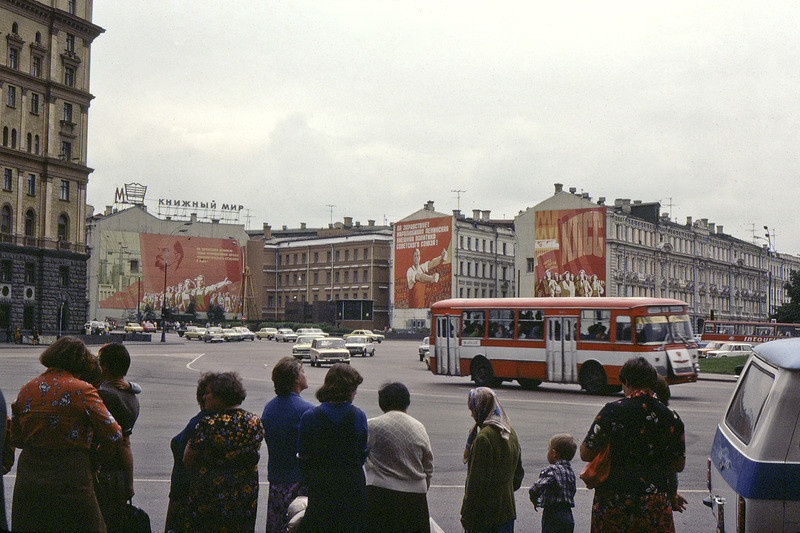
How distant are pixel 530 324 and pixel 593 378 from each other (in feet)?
8.49

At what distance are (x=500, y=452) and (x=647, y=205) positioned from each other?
4155 inches

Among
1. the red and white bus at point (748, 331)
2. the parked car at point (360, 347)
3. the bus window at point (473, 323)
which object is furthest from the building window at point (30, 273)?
the red and white bus at point (748, 331)

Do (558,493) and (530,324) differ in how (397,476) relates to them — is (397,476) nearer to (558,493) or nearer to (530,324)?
(558,493)

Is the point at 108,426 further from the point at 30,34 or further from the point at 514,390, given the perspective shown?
the point at 30,34

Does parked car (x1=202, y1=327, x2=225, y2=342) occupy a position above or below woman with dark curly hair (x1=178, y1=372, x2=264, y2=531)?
below

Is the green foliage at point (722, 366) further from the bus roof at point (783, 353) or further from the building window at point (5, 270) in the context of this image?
the building window at point (5, 270)

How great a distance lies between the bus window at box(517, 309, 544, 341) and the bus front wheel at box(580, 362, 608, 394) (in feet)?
5.49

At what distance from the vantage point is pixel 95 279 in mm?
114375

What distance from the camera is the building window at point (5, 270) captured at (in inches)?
2494

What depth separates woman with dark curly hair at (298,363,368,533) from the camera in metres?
5.34

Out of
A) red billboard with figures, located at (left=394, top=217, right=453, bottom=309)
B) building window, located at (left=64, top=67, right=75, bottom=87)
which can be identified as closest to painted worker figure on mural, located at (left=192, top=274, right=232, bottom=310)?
red billboard with figures, located at (left=394, top=217, right=453, bottom=309)

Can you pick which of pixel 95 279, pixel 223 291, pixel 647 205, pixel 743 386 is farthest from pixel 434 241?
pixel 743 386

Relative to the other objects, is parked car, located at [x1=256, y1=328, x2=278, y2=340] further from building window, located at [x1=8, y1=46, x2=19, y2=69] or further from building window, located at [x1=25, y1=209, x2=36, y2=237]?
building window, located at [x1=8, y1=46, x2=19, y2=69]

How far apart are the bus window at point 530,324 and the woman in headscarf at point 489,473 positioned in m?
20.0
